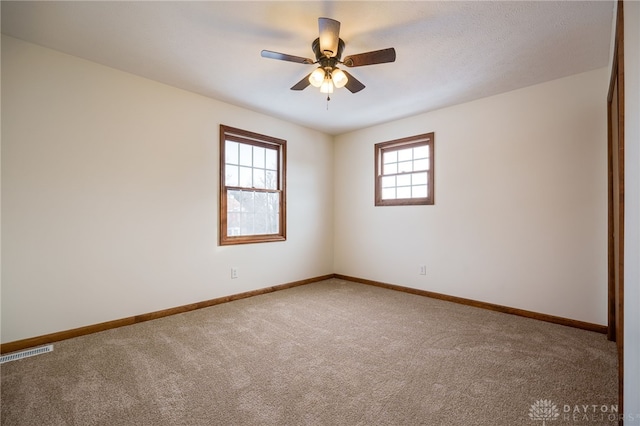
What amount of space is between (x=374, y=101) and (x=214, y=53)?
6.37 ft

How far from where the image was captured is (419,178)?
412 cm

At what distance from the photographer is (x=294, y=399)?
1727 millimetres

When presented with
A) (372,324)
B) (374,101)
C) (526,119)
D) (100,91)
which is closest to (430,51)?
(374,101)

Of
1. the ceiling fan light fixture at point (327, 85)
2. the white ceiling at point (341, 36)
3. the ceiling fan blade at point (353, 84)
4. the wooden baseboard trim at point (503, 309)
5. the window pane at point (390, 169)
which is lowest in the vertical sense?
the wooden baseboard trim at point (503, 309)

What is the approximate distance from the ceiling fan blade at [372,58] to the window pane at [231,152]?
2.16 metres

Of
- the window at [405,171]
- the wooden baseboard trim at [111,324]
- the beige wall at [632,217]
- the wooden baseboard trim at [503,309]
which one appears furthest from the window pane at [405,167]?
the beige wall at [632,217]

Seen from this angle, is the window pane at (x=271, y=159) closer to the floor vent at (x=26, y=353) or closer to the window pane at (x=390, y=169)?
the window pane at (x=390, y=169)

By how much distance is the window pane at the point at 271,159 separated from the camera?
427 centimetres

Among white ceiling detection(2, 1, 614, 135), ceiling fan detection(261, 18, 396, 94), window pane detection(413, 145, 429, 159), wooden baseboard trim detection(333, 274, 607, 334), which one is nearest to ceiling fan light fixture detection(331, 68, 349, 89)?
ceiling fan detection(261, 18, 396, 94)

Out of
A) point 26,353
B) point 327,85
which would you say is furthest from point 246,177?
point 26,353

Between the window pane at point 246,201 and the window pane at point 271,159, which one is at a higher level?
the window pane at point 271,159

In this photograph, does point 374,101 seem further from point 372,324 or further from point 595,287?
point 595,287

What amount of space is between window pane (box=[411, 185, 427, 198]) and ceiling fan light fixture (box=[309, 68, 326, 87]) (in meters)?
2.37

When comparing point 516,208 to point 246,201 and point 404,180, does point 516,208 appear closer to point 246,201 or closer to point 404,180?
point 404,180
